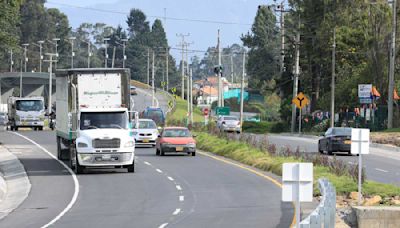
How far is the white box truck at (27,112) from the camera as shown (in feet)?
250

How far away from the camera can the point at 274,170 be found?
115 feet

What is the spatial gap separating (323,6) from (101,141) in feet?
203

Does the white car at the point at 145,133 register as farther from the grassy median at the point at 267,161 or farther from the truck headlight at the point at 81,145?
the truck headlight at the point at 81,145

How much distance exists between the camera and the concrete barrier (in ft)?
66.9

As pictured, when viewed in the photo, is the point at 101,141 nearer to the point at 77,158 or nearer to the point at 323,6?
the point at 77,158

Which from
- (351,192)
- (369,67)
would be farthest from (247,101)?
(351,192)

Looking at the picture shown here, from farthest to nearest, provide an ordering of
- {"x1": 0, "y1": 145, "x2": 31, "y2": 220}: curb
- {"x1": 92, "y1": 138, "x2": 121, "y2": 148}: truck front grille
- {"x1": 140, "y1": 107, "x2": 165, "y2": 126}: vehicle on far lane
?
{"x1": 140, "y1": 107, "x2": 165, "y2": 126}: vehicle on far lane, {"x1": 92, "y1": 138, "x2": 121, "y2": 148}: truck front grille, {"x1": 0, "y1": 145, "x2": 31, "y2": 220}: curb

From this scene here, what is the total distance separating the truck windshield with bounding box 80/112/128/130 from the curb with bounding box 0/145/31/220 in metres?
2.94

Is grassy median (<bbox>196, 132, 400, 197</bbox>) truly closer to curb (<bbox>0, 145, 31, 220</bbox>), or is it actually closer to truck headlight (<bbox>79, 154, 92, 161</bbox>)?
truck headlight (<bbox>79, 154, 92, 161</bbox>)

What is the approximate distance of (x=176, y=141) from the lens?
4475 cm

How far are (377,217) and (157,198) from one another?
799cm

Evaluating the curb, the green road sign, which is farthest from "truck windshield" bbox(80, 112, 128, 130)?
the green road sign

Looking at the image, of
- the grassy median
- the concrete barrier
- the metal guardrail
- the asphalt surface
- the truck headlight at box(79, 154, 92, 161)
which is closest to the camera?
the metal guardrail

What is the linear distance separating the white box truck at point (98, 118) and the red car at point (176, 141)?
25.4 ft
